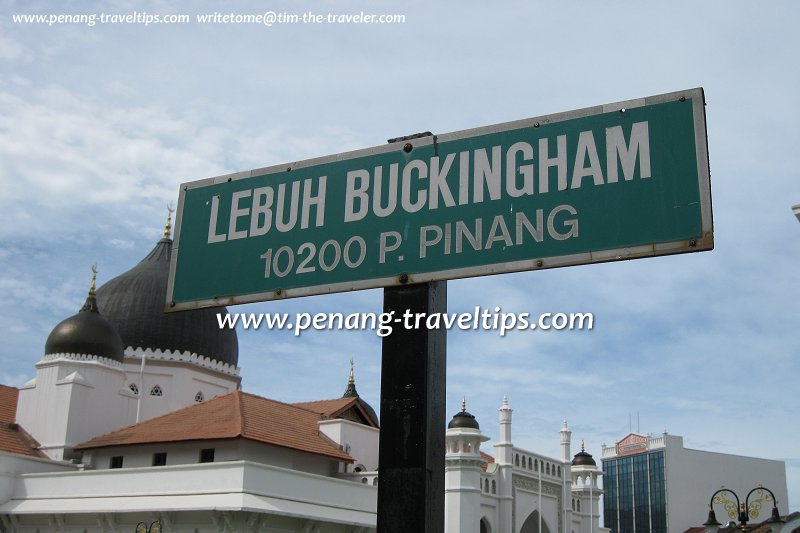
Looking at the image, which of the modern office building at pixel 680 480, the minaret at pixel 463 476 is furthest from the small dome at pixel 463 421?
the modern office building at pixel 680 480

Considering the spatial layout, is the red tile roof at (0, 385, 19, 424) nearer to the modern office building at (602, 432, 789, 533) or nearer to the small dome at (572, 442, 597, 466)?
the small dome at (572, 442, 597, 466)

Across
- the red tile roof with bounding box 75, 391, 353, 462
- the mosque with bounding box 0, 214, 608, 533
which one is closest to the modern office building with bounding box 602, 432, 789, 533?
the mosque with bounding box 0, 214, 608, 533

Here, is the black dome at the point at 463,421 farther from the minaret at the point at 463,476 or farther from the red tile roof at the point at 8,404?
the red tile roof at the point at 8,404

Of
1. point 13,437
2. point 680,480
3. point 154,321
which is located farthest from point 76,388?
point 680,480

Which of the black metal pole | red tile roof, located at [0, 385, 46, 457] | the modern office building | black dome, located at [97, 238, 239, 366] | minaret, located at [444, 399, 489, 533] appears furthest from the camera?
the modern office building

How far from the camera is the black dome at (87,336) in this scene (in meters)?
30.0

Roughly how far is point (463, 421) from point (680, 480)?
51331 millimetres

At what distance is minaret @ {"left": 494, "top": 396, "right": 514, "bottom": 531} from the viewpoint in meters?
28.0

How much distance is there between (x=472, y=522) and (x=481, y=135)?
75.6 ft

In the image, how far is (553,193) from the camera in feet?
11.5

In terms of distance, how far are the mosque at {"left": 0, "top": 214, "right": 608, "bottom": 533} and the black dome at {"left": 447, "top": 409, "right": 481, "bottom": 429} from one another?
0.19 ft

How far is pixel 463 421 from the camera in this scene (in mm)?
26125

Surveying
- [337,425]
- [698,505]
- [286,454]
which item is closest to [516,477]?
[337,425]

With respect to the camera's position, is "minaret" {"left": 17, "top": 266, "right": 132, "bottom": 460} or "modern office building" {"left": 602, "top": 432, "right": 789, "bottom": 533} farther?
"modern office building" {"left": 602, "top": 432, "right": 789, "bottom": 533}
